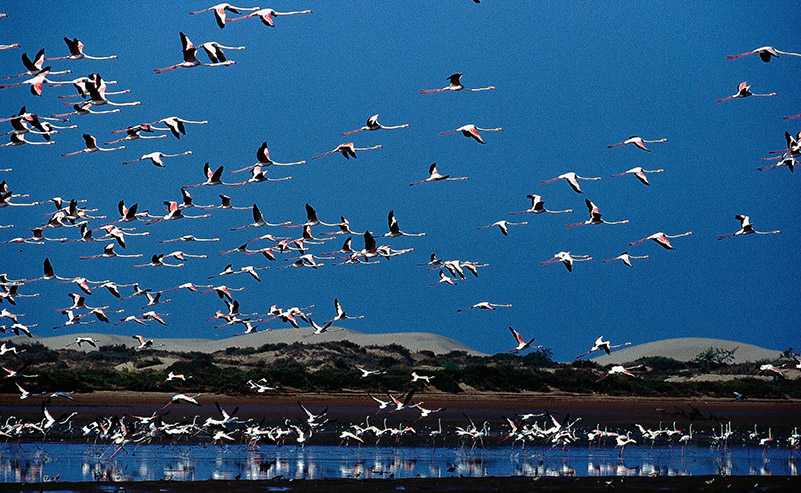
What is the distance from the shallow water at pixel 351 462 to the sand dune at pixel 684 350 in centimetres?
6927

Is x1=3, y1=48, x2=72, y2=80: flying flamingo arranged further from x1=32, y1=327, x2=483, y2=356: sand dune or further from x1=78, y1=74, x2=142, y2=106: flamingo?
x1=32, y1=327, x2=483, y2=356: sand dune

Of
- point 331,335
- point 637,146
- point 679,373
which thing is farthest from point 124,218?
point 331,335

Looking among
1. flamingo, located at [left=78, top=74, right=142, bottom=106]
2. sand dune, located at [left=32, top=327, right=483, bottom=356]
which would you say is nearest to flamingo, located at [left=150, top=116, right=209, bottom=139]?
flamingo, located at [left=78, top=74, right=142, bottom=106]

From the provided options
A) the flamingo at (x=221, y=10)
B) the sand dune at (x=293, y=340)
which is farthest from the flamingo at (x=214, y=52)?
the sand dune at (x=293, y=340)

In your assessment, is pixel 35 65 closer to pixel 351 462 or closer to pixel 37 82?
pixel 37 82

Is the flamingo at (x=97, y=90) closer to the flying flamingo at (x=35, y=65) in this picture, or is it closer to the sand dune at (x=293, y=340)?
the flying flamingo at (x=35, y=65)

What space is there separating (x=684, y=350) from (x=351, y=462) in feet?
272

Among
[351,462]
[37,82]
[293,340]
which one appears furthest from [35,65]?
[293,340]

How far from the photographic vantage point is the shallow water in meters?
→ 23.8

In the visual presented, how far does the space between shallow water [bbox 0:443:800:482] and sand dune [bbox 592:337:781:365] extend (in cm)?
6927

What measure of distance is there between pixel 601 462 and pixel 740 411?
938 inches

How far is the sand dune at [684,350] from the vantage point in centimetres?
9934

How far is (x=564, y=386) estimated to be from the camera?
56.2 metres

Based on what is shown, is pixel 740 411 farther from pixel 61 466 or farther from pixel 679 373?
pixel 61 466
